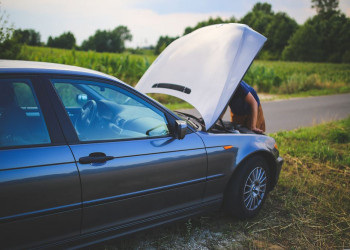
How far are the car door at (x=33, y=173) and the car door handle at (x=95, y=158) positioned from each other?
0.26 feet

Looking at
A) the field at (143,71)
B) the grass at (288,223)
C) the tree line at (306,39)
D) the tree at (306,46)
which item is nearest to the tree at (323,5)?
the tree line at (306,39)

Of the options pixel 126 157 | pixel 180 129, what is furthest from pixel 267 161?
pixel 126 157

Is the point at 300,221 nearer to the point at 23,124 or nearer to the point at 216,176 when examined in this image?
the point at 216,176

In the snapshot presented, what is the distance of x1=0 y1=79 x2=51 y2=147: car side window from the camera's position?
2.05m

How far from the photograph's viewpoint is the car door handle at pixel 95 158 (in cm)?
216

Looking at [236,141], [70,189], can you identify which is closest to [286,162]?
[236,141]

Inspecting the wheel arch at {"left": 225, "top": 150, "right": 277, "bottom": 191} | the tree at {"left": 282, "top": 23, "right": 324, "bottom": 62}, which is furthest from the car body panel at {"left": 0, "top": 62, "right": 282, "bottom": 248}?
the tree at {"left": 282, "top": 23, "right": 324, "bottom": 62}

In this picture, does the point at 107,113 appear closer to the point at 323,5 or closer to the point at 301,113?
the point at 301,113

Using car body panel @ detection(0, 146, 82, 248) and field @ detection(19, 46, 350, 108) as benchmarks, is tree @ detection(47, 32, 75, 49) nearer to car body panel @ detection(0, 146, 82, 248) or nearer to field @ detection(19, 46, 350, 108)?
field @ detection(19, 46, 350, 108)

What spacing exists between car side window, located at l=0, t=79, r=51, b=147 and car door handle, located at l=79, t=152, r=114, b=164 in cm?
28

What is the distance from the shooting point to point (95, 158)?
7.26ft

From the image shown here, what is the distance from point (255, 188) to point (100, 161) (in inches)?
75.5

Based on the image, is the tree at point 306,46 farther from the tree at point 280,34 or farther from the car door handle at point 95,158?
the car door handle at point 95,158

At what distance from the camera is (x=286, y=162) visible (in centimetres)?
525
